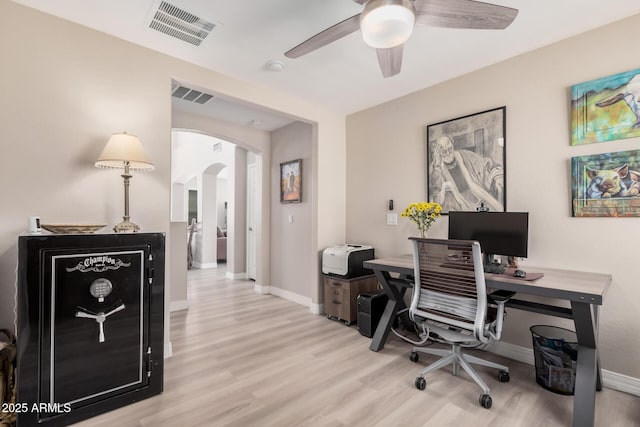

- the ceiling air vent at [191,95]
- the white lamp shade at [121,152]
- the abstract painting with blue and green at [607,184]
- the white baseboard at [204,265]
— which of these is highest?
the ceiling air vent at [191,95]

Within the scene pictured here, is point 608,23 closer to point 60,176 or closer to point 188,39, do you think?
point 188,39

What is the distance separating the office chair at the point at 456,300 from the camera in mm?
1918

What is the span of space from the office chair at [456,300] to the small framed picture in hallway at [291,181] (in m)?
2.48

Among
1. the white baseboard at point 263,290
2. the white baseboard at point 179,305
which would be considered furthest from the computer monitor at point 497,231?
the white baseboard at point 179,305

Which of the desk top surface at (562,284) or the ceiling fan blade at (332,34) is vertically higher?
the ceiling fan blade at (332,34)

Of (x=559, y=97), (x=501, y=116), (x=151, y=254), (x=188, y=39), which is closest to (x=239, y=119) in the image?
(x=188, y=39)

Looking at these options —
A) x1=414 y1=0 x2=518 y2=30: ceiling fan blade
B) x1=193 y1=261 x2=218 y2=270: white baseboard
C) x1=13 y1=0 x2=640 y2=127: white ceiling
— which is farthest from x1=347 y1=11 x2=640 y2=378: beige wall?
x1=193 y1=261 x2=218 y2=270: white baseboard

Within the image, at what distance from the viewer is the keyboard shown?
7.11 ft

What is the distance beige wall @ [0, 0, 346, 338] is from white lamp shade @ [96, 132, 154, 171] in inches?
11.0

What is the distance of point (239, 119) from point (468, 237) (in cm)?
339

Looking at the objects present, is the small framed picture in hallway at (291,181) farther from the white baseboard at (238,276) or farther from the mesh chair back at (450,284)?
the mesh chair back at (450,284)

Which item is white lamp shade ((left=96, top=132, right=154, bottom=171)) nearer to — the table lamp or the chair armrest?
the table lamp

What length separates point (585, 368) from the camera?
5.80ft

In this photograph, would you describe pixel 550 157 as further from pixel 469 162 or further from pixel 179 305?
pixel 179 305
